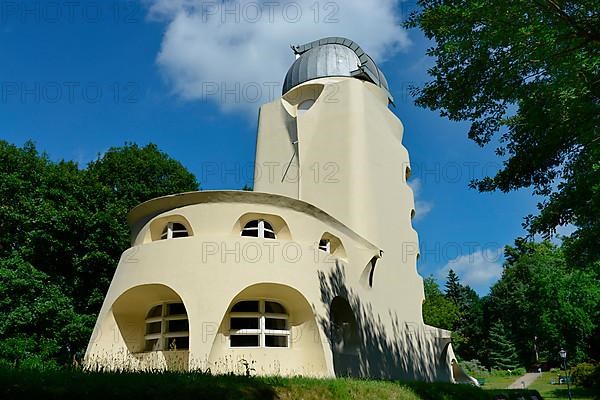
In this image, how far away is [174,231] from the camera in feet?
58.3

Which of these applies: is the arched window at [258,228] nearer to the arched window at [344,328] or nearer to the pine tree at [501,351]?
the arched window at [344,328]

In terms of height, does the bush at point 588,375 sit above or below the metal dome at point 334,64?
below

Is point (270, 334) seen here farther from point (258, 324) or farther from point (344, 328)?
point (344, 328)

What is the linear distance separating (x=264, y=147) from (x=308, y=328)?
42.7ft

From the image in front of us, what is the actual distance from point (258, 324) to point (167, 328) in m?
3.05

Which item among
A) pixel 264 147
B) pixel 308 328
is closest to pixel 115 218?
pixel 264 147

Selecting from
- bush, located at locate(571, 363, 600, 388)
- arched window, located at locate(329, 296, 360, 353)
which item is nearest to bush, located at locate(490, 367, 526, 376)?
bush, located at locate(571, 363, 600, 388)

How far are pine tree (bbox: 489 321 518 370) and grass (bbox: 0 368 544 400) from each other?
1845 inches

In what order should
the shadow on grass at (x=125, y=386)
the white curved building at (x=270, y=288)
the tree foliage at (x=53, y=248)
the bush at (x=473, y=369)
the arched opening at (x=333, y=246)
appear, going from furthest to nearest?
the bush at (x=473, y=369), the tree foliage at (x=53, y=248), the arched opening at (x=333, y=246), the white curved building at (x=270, y=288), the shadow on grass at (x=125, y=386)

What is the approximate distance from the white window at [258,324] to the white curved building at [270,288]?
1.4 inches

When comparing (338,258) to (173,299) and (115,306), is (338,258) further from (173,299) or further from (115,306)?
(115,306)

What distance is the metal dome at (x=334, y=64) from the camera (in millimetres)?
27109

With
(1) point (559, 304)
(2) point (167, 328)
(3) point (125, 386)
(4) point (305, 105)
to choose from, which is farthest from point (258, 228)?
(1) point (559, 304)

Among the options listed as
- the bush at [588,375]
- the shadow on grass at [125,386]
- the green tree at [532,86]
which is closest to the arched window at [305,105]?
the green tree at [532,86]
